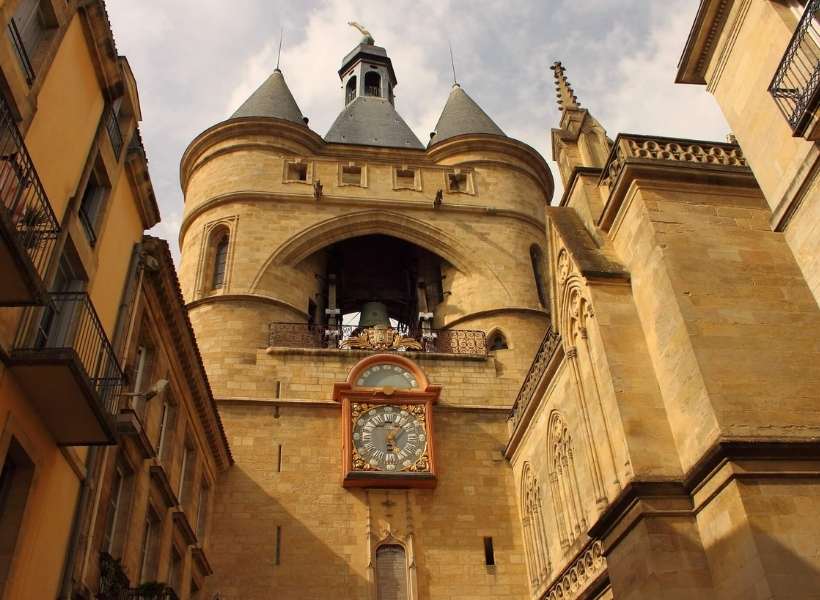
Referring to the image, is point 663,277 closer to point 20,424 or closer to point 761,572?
point 761,572

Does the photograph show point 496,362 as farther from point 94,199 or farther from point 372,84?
point 372,84

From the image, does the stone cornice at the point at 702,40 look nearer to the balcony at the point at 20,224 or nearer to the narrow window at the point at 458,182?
the balcony at the point at 20,224

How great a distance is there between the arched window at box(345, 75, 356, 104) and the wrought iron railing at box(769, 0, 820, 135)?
28.9m

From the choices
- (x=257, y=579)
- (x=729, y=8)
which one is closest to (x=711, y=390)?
(x=729, y=8)

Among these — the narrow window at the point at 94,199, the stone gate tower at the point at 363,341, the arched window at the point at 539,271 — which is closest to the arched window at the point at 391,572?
the stone gate tower at the point at 363,341

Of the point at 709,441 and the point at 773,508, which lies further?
the point at 709,441

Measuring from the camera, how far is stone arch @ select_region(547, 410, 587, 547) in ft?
38.7

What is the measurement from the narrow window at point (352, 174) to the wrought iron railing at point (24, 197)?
1469 cm

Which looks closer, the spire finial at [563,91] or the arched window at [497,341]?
the spire finial at [563,91]

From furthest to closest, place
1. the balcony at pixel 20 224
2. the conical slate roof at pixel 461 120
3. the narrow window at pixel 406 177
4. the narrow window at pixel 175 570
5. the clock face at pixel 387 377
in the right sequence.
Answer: the conical slate roof at pixel 461 120 < the narrow window at pixel 406 177 < the clock face at pixel 387 377 < the narrow window at pixel 175 570 < the balcony at pixel 20 224

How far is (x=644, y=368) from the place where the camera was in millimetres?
9297

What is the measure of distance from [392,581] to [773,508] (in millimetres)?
8663

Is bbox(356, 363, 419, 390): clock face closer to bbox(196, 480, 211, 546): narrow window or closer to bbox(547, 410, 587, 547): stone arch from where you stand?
bbox(196, 480, 211, 546): narrow window

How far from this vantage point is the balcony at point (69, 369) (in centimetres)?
694
